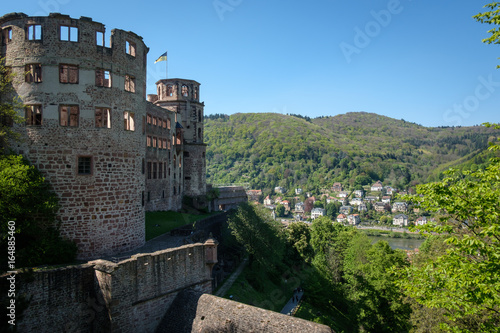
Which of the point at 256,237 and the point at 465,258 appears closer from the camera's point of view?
the point at 465,258

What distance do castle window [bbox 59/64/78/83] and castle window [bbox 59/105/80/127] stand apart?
1371 millimetres

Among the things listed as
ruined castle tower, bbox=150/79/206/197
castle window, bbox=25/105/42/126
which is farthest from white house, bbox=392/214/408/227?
castle window, bbox=25/105/42/126

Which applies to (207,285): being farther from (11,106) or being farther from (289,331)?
(11,106)

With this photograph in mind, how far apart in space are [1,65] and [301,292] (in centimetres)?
4383

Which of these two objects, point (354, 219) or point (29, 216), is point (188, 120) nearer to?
point (29, 216)

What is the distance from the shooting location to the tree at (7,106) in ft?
57.5

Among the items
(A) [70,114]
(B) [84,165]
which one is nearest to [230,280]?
(B) [84,165]

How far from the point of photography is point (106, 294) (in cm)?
1535

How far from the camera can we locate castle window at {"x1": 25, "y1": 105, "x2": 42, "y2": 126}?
17702mm

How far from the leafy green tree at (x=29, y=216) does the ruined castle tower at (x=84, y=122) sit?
1.86ft

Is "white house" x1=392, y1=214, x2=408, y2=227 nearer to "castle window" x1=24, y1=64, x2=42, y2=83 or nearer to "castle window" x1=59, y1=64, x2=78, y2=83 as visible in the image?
"castle window" x1=59, y1=64, x2=78, y2=83

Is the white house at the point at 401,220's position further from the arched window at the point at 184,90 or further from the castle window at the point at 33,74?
the castle window at the point at 33,74

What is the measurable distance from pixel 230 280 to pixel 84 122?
2198 centimetres

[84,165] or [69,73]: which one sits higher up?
[69,73]
